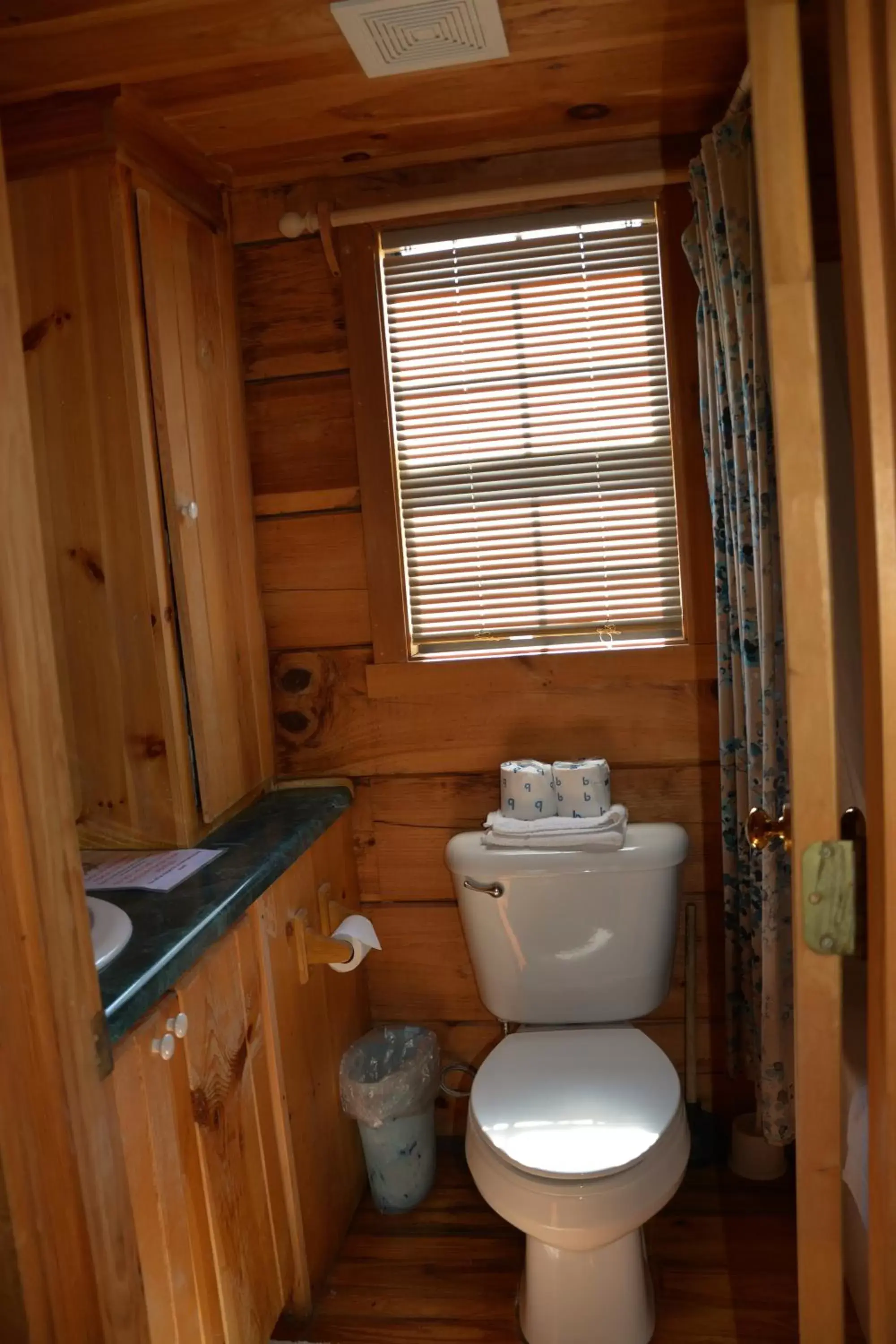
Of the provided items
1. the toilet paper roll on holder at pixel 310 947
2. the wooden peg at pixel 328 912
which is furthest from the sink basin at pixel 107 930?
the wooden peg at pixel 328 912

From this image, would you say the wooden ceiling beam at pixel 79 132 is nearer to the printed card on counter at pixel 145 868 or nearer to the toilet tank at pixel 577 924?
the printed card on counter at pixel 145 868

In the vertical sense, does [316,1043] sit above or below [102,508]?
below

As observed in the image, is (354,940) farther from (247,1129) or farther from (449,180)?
(449,180)

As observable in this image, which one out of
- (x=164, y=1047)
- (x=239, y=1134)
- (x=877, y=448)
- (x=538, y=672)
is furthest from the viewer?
(x=538, y=672)

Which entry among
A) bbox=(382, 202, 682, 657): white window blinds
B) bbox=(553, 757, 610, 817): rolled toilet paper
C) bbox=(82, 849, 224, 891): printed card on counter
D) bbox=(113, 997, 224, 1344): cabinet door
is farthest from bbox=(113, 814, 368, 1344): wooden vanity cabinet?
bbox=(382, 202, 682, 657): white window blinds

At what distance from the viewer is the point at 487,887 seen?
210cm

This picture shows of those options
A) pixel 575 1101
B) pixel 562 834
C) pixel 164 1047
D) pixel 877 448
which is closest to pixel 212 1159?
pixel 164 1047

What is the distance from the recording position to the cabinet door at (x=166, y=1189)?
4.53 ft

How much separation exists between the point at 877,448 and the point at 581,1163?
1188 mm

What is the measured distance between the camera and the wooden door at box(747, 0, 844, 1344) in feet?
3.18

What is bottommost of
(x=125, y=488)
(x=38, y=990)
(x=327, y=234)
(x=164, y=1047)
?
(x=164, y=1047)

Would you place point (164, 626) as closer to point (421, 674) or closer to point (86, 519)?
point (86, 519)

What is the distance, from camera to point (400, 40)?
1667mm

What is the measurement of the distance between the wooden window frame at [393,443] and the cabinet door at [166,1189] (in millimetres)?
1050
